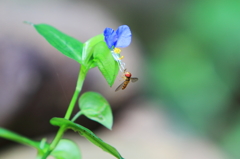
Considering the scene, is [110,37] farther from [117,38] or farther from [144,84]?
[144,84]

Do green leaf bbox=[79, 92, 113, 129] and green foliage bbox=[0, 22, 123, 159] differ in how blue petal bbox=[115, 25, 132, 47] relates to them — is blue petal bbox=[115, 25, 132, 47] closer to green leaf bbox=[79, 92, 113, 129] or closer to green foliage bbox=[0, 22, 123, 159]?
green foliage bbox=[0, 22, 123, 159]

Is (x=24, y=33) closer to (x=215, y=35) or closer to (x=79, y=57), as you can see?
(x=215, y=35)

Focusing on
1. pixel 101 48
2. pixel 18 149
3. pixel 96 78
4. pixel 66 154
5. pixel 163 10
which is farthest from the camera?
pixel 163 10

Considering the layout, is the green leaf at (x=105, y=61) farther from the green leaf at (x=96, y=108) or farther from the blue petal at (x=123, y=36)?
the green leaf at (x=96, y=108)

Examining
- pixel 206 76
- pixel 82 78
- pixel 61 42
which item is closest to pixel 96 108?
pixel 82 78

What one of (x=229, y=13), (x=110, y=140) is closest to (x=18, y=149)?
(x=110, y=140)

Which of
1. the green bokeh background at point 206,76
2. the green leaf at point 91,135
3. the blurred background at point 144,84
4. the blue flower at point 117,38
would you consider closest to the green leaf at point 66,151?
the green leaf at point 91,135
